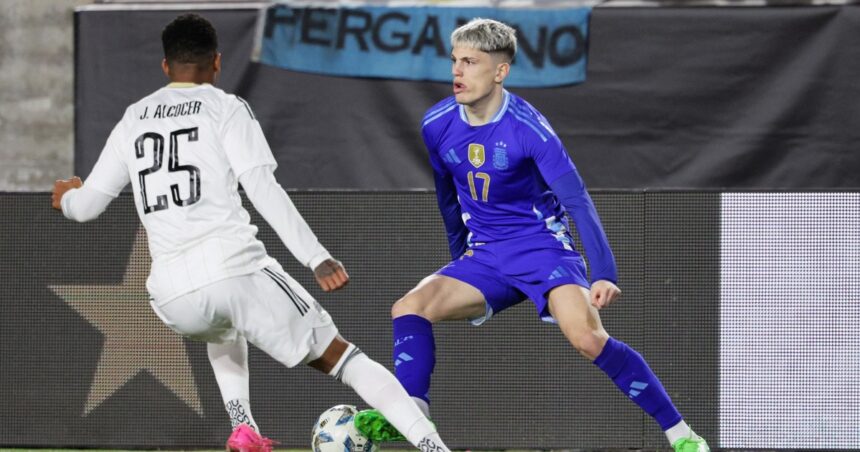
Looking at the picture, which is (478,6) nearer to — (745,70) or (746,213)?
(745,70)

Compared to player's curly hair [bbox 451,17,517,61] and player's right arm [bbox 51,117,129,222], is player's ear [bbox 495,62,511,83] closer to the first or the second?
player's curly hair [bbox 451,17,517,61]

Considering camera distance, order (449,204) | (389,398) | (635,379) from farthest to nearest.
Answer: (449,204) → (635,379) → (389,398)

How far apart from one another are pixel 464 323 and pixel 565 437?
61 cm

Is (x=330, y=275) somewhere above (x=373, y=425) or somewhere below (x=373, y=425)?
above

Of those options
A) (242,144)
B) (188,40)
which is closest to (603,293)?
(242,144)

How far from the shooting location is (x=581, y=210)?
4887 millimetres

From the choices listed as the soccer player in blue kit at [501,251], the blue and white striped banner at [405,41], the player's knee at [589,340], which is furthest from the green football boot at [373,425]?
the blue and white striped banner at [405,41]

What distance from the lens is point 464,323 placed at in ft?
19.9

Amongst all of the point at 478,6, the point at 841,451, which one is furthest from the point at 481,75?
the point at 478,6

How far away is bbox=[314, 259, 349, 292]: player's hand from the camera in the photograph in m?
4.43

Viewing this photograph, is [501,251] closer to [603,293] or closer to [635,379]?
[603,293]

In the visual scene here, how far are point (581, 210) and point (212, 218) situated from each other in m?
1.20

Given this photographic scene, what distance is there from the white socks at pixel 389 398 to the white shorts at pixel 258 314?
0.42ft

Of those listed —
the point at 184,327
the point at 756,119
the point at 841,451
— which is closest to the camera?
the point at 184,327
